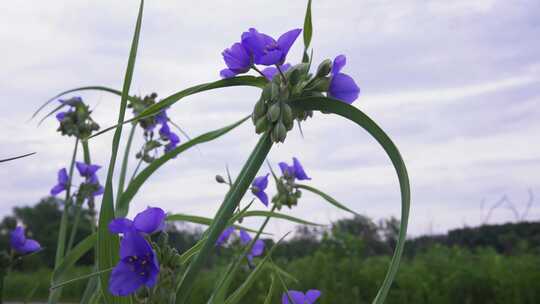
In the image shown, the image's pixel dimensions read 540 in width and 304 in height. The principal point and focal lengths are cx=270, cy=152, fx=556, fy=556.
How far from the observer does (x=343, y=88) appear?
0.73 m

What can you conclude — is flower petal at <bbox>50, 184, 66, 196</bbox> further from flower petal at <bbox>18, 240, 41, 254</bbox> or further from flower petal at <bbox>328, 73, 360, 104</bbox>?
flower petal at <bbox>328, 73, 360, 104</bbox>

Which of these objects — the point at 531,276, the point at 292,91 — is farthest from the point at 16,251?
the point at 531,276

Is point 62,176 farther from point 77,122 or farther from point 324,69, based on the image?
point 324,69

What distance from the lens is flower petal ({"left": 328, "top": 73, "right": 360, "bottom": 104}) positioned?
0.72 meters

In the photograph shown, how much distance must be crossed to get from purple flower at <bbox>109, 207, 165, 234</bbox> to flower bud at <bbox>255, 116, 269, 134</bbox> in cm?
16

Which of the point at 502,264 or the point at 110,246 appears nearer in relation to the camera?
the point at 110,246

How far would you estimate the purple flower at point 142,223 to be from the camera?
25.8 inches

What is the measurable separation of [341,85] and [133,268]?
35cm

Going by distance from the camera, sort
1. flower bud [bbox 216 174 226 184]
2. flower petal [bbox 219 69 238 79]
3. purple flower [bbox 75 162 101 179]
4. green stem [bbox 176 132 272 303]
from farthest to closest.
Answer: purple flower [bbox 75 162 101 179]
flower bud [bbox 216 174 226 184]
flower petal [bbox 219 69 238 79]
green stem [bbox 176 132 272 303]

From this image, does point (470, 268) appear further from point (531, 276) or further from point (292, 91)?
point (292, 91)

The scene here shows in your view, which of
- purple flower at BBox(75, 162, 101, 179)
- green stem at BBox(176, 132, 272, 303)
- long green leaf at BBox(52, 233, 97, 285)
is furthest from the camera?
purple flower at BBox(75, 162, 101, 179)

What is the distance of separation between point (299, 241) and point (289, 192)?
249 inches

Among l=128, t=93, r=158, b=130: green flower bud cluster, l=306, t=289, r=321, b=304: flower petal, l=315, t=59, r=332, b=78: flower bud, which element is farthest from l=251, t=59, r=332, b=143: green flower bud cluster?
l=128, t=93, r=158, b=130: green flower bud cluster

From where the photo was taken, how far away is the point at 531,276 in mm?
4156
